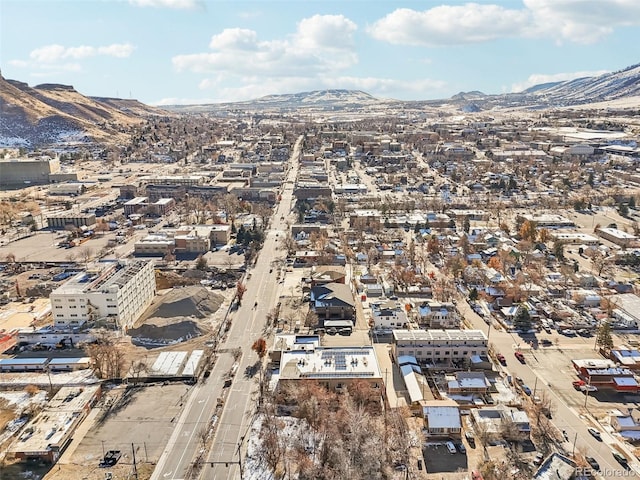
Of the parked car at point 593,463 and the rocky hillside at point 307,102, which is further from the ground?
the rocky hillside at point 307,102

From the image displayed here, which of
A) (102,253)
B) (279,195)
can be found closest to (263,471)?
(102,253)

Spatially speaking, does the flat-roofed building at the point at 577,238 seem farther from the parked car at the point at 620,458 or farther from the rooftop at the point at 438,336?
the parked car at the point at 620,458

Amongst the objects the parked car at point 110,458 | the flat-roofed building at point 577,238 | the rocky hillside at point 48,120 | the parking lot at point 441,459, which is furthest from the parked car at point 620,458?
the rocky hillside at point 48,120

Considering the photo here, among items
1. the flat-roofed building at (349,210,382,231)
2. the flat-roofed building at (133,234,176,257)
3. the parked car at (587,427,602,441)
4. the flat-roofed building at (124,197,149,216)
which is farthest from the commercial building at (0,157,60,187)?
the parked car at (587,427,602,441)

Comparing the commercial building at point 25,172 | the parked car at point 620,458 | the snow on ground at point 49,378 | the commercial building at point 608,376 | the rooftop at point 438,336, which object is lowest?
the parked car at point 620,458

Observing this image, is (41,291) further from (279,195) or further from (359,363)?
(279,195)

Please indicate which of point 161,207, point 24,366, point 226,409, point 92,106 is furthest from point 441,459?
point 92,106
